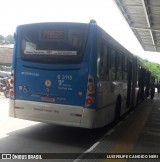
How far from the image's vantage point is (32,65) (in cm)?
953

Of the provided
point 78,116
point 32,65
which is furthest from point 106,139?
point 32,65

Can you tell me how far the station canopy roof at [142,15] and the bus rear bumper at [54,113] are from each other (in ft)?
38.6

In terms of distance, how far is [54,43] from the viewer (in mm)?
9367

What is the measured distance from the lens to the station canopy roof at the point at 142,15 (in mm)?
20156

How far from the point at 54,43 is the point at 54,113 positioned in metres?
1.77

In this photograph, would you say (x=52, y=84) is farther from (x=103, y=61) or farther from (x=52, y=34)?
(x=103, y=61)

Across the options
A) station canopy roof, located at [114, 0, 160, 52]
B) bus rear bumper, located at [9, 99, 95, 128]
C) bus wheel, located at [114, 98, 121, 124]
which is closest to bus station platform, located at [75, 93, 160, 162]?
bus rear bumper, located at [9, 99, 95, 128]

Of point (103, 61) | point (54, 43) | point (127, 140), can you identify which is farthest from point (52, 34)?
point (127, 140)

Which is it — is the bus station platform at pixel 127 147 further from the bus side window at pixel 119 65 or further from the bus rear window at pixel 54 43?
the bus rear window at pixel 54 43

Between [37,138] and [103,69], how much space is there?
8.10 ft

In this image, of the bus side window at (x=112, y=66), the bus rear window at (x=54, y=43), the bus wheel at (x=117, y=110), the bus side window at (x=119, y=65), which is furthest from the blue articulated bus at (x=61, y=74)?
the bus wheel at (x=117, y=110)

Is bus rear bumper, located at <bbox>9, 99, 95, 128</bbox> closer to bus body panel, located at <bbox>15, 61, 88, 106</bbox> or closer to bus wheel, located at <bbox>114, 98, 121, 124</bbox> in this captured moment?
bus body panel, located at <bbox>15, 61, 88, 106</bbox>

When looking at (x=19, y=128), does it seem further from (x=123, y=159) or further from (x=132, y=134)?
(x=123, y=159)

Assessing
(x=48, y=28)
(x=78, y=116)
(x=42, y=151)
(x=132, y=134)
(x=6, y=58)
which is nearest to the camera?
(x=42, y=151)
